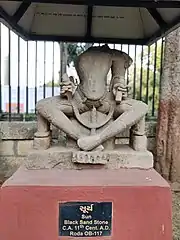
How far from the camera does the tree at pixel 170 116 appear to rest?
4273mm

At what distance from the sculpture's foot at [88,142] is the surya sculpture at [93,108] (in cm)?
4

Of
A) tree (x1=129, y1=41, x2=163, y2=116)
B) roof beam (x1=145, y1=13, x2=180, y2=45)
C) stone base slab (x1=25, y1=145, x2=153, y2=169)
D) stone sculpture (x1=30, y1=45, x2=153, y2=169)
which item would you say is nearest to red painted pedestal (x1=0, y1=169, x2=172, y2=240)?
stone base slab (x1=25, y1=145, x2=153, y2=169)

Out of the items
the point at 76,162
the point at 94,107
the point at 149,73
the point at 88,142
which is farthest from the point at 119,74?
the point at 149,73

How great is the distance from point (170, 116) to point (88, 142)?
1765mm

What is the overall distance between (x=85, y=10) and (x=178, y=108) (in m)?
1.52

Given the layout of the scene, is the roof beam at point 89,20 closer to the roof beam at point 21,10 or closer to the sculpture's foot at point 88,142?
the roof beam at point 21,10

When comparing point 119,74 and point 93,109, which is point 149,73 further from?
point 93,109

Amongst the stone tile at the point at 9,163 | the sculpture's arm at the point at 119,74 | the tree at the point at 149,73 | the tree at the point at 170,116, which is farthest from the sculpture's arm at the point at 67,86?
the tree at the point at 149,73

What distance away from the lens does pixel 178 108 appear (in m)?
4.28

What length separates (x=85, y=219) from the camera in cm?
256

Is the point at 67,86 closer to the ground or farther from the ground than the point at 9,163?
farther from the ground

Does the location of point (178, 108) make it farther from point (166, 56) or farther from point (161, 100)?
point (166, 56)

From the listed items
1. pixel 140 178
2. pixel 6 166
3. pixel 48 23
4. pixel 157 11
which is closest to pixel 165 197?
pixel 140 178

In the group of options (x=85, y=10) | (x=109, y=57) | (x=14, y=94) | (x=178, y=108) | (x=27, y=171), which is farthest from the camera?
(x=14, y=94)
